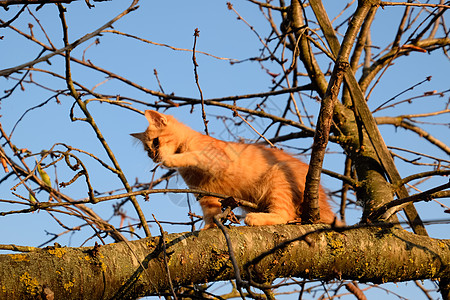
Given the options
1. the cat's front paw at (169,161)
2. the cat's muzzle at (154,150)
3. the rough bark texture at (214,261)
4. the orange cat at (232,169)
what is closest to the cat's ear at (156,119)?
the orange cat at (232,169)

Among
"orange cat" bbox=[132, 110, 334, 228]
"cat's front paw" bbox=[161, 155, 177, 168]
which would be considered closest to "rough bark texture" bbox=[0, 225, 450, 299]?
"orange cat" bbox=[132, 110, 334, 228]

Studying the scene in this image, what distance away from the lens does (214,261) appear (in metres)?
2.25

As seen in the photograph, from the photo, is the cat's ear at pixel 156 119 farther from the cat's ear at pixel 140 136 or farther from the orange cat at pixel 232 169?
the cat's ear at pixel 140 136

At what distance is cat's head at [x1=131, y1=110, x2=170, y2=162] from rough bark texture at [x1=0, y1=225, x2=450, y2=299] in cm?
148

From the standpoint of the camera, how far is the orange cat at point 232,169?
328cm

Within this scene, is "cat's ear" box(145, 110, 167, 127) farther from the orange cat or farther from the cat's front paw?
the cat's front paw

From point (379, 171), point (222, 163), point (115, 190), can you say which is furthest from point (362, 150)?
point (115, 190)

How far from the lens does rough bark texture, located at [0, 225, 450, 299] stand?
1.90m

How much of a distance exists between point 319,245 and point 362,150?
1.22 m

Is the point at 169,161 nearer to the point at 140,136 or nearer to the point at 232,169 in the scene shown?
the point at 232,169

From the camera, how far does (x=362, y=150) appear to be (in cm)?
342

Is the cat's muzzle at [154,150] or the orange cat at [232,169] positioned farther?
the cat's muzzle at [154,150]

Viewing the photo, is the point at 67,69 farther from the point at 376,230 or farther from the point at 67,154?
the point at 376,230

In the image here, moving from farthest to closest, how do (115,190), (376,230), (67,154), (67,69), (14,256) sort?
(115,190) < (67,69) < (376,230) < (67,154) < (14,256)
